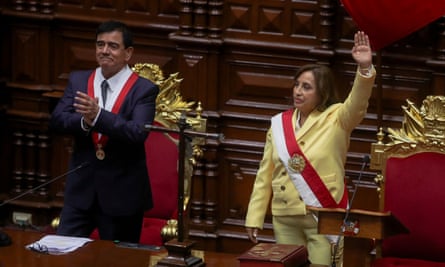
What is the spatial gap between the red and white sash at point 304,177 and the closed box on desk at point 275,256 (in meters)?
0.73

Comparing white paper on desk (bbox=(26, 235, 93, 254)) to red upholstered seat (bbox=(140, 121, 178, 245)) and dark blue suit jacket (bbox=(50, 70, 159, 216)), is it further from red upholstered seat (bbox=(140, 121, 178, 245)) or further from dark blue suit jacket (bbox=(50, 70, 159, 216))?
red upholstered seat (bbox=(140, 121, 178, 245))

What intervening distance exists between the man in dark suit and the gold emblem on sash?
0.62m

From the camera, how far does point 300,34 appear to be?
6.73 metres

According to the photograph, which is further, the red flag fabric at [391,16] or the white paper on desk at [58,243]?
the red flag fabric at [391,16]

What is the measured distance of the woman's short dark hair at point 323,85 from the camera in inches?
208

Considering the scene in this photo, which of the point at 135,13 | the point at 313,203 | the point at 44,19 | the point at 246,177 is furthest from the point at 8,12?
the point at 313,203

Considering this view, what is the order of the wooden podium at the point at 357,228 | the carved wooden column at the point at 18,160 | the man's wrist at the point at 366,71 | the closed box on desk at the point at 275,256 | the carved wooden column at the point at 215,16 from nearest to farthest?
the closed box on desk at the point at 275,256
the wooden podium at the point at 357,228
the man's wrist at the point at 366,71
the carved wooden column at the point at 215,16
the carved wooden column at the point at 18,160

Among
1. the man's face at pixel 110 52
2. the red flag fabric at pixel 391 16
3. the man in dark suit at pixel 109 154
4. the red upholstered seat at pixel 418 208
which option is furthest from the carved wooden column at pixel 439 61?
the man's face at pixel 110 52

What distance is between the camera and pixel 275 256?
4.35 m

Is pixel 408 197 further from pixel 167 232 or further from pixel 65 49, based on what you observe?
pixel 65 49

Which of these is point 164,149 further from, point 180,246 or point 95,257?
point 180,246

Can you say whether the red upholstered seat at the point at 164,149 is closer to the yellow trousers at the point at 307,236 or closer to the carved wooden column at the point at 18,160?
the yellow trousers at the point at 307,236

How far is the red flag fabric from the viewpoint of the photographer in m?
5.84

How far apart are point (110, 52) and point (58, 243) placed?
2.93 ft
